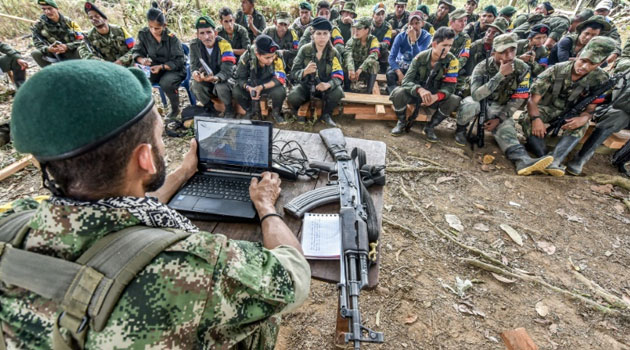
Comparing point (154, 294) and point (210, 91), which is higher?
point (154, 294)

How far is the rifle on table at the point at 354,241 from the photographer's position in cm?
133

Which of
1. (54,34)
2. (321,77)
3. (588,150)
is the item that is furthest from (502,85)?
(54,34)

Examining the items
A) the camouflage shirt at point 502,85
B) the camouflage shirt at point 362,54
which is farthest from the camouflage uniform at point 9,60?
the camouflage shirt at point 502,85

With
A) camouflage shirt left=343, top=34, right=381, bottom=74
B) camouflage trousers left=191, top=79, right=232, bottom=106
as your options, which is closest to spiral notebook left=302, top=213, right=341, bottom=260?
camouflage trousers left=191, top=79, right=232, bottom=106

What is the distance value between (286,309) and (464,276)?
101 inches

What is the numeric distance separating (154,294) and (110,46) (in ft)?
21.6

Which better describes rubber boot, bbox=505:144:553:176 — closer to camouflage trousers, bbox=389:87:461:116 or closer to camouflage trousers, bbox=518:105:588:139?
camouflage trousers, bbox=518:105:588:139

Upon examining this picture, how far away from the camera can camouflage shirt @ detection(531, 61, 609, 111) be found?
178 inches

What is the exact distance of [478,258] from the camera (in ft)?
10.4

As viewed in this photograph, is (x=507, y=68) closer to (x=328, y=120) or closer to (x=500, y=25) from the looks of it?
(x=500, y=25)

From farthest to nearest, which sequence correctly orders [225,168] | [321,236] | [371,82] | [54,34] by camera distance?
[371,82] → [54,34] → [225,168] → [321,236]

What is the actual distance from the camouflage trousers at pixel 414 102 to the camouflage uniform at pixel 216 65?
3.16 m

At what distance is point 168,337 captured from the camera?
85 cm

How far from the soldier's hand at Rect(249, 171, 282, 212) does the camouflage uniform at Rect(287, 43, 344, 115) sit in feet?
13.1
